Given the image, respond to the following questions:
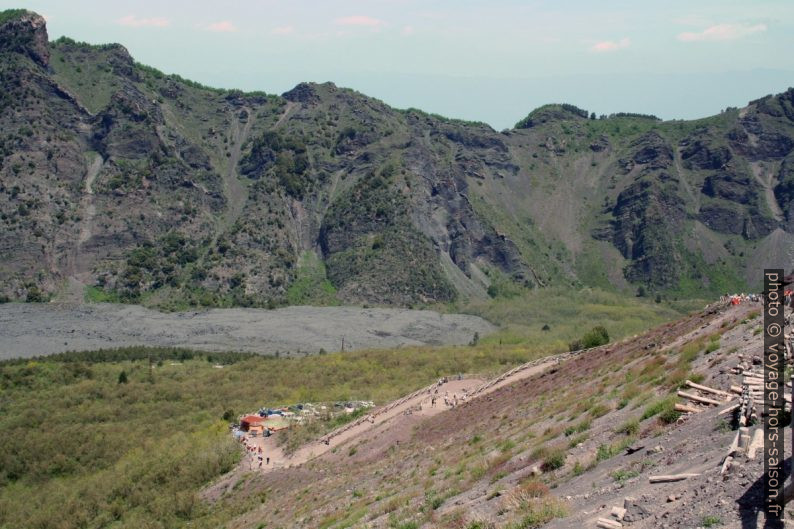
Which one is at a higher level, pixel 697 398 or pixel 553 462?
pixel 697 398

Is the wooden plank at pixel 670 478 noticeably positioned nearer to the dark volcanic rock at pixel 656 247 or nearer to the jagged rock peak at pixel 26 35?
the dark volcanic rock at pixel 656 247

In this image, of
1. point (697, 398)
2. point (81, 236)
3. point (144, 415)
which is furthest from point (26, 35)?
point (697, 398)

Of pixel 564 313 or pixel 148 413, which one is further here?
pixel 564 313

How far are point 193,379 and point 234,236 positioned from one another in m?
72.5

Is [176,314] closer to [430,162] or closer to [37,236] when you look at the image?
[37,236]

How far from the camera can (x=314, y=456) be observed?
53031 millimetres

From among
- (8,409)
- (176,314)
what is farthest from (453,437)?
(176,314)

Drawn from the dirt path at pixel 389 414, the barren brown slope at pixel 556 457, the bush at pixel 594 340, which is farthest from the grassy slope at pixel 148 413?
the barren brown slope at pixel 556 457

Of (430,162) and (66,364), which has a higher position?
(430,162)

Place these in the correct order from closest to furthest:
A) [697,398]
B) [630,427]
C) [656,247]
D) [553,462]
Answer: [553,462] < [697,398] < [630,427] < [656,247]

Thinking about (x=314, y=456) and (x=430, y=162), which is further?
(x=430, y=162)

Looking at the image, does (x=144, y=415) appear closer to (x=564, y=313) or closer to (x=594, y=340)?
(x=594, y=340)

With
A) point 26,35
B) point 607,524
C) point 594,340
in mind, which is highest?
point 26,35

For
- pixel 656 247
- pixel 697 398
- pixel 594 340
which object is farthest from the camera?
pixel 656 247
